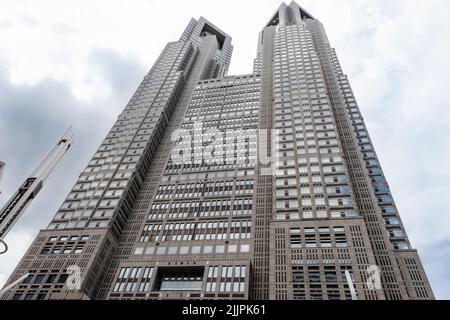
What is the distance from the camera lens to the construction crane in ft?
54.0

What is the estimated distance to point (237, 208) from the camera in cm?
8462

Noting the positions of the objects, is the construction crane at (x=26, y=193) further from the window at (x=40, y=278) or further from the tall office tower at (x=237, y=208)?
the window at (x=40, y=278)

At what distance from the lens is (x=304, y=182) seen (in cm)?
8212

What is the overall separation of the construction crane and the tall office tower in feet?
157

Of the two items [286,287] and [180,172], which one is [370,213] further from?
[180,172]

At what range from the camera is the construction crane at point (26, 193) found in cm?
1647

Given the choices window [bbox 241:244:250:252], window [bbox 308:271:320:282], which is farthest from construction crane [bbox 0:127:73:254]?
window [bbox 241:244:250:252]

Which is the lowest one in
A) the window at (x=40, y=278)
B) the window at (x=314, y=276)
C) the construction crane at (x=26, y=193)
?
the construction crane at (x=26, y=193)

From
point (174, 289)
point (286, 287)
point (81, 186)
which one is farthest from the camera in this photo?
point (81, 186)

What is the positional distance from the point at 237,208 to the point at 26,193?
69.2 metres

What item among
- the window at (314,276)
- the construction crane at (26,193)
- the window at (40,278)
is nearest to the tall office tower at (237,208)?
the window at (314,276)

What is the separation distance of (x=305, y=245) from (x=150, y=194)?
159ft

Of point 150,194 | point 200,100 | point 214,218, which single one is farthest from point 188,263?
point 200,100

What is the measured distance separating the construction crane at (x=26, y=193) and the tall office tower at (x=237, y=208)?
4801 centimetres
